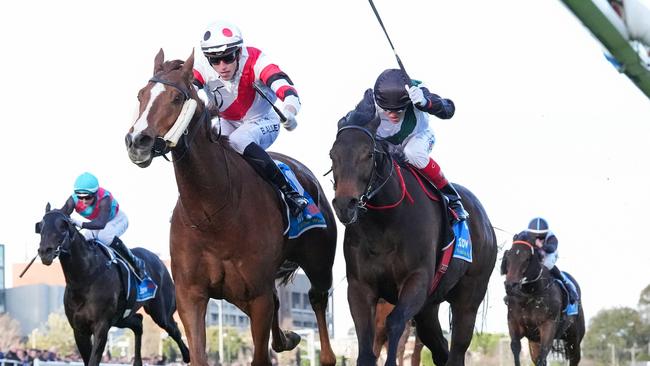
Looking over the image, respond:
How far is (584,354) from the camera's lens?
3972 cm

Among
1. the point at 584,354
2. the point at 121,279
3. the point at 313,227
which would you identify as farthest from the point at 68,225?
the point at 584,354

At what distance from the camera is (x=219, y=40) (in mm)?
8914

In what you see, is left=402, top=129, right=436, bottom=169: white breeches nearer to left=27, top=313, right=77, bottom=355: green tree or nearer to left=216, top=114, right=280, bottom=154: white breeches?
left=216, top=114, right=280, bottom=154: white breeches

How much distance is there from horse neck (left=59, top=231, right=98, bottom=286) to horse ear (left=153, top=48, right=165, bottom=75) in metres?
6.49

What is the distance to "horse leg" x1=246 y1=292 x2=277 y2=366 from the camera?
8672 millimetres

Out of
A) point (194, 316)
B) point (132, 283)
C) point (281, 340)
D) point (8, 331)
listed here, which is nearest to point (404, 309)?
point (194, 316)

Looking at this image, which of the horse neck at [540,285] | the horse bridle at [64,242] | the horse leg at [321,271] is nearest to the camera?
the horse leg at [321,271]

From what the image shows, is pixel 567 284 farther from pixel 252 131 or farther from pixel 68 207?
pixel 252 131

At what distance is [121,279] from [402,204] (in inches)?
290

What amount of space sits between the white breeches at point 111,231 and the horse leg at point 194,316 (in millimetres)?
7129

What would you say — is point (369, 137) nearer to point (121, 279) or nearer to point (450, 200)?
point (450, 200)

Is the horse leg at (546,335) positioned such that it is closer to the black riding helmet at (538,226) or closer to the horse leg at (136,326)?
the black riding helmet at (538,226)

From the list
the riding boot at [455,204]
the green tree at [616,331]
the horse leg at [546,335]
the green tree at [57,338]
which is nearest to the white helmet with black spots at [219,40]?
the riding boot at [455,204]

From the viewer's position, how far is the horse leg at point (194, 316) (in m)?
8.29
